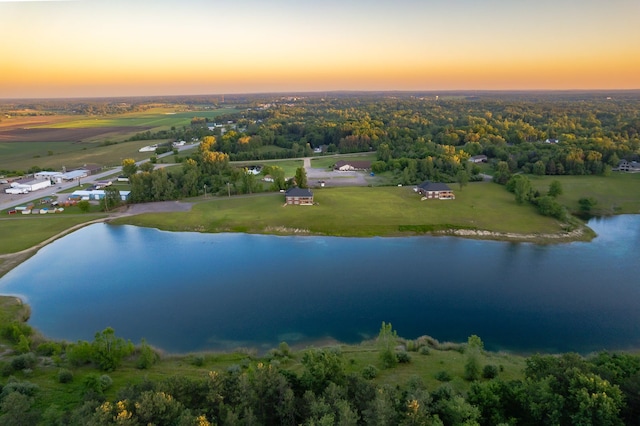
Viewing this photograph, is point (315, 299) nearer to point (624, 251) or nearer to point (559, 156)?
point (624, 251)

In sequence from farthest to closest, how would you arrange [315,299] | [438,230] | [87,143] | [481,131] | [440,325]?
[87,143] < [481,131] < [438,230] < [315,299] < [440,325]

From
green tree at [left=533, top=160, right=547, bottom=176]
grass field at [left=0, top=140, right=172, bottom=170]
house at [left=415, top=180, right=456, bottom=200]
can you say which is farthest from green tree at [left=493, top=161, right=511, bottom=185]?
grass field at [left=0, top=140, right=172, bottom=170]

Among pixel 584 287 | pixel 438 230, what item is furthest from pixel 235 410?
pixel 438 230

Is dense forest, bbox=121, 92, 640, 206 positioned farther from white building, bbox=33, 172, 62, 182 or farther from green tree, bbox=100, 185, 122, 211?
white building, bbox=33, 172, 62, 182

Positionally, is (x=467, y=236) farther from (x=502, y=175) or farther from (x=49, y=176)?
(x=49, y=176)

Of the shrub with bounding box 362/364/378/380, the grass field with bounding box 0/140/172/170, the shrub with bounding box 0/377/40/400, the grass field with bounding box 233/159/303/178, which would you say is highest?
the grass field with bounding box 0/140/172/170

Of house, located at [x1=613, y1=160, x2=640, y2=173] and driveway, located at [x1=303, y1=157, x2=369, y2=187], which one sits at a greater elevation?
house, located at [x1=613, y1=160, x2=640, y2=173]

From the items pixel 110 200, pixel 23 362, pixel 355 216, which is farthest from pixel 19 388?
pixel 110 200
